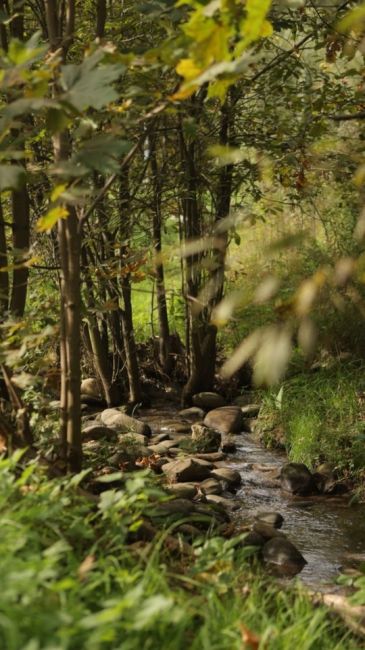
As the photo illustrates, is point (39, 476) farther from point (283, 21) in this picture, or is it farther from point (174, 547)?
point (283, 21)

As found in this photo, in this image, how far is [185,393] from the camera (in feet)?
22.4

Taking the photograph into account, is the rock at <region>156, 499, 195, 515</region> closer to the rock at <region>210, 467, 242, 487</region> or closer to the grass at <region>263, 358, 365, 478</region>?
the rock at <region>210, 467, 242, 487</region>

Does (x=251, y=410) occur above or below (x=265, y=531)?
below

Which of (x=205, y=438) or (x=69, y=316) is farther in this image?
(x=205, y=438)

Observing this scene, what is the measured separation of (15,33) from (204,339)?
312 centimetres

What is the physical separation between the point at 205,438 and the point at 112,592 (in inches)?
145

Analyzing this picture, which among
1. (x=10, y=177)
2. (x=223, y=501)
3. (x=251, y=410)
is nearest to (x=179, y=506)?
(x=223, y=501)

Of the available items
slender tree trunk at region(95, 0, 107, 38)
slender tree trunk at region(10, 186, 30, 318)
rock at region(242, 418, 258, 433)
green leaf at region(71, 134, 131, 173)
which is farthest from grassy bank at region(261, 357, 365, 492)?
green leaf at region(71, 134, 131, 173)

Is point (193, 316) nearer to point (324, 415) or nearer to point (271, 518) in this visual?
point (271, 518)

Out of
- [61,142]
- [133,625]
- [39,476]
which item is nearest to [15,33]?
[61,142]

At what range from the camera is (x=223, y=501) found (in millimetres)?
4422

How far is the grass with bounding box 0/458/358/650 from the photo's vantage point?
5.15 ft

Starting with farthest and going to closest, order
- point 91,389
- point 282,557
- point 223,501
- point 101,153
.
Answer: point 91,389 → point 223,501 → point 282,557 → point 101,153

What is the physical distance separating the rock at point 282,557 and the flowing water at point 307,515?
5cm
